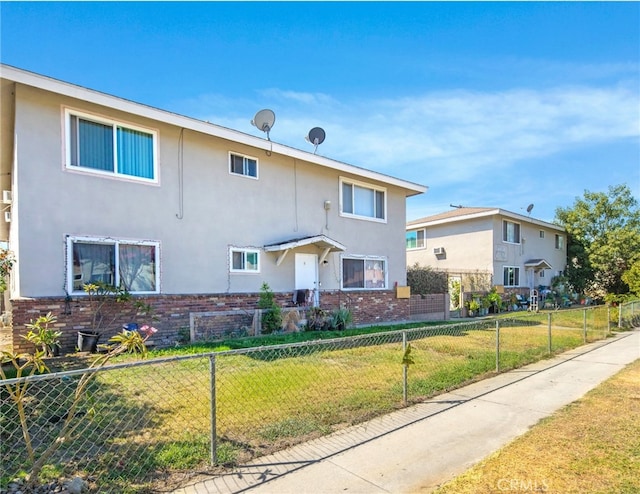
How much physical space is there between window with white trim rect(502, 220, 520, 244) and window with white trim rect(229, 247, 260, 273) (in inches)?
658

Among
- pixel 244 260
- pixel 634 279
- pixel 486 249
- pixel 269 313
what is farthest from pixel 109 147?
pixel 634 279

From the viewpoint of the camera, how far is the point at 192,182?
34.7ft

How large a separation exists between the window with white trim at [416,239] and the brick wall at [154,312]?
12722 millimetres

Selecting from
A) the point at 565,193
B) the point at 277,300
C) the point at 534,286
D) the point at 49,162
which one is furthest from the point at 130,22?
the point at 565,193

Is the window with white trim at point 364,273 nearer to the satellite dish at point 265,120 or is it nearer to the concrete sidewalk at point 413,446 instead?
the satellite dish at point 265,120

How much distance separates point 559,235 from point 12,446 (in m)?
31.1

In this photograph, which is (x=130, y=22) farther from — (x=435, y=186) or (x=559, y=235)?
(x=559, y=235)

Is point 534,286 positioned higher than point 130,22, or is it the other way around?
point 130,22

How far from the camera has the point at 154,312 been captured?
940cm

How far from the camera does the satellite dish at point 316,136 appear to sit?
1432 cm

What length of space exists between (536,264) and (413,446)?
23737mm

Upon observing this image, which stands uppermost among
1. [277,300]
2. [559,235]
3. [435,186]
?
[435,186]

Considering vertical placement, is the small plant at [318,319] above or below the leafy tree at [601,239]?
below

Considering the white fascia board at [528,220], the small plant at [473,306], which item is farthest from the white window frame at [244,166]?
the white fascia board at [528,220]
